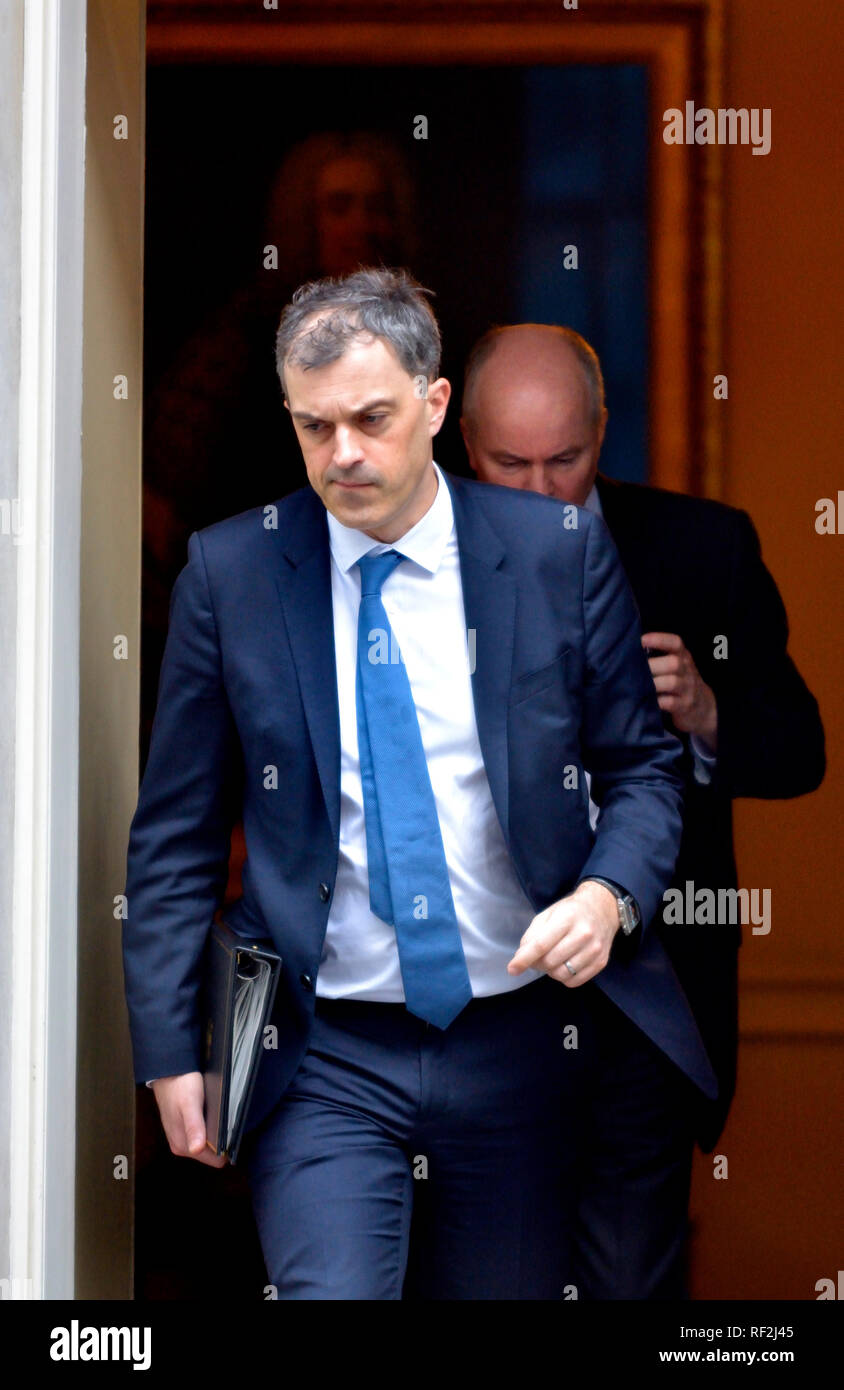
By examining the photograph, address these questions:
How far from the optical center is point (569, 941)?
2.21 meters

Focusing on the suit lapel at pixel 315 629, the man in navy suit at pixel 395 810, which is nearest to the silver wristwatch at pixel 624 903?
the man in navy suit at pixel 395 810

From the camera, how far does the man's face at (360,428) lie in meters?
2.33

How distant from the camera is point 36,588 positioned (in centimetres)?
261

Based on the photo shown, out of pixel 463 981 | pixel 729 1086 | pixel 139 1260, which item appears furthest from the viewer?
pixel 139 1260

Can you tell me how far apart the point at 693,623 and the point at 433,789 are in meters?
1.10

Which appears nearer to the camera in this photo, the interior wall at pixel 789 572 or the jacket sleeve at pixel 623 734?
the jacket sleeve at pixel 623 734

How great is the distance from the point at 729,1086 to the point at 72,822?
4.85 feet

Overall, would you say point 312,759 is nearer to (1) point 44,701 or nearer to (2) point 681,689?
(1) point 44,701

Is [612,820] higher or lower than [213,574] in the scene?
lower

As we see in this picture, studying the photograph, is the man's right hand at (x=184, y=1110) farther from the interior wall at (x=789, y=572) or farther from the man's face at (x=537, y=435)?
the interior wall at (x=789, y=572)

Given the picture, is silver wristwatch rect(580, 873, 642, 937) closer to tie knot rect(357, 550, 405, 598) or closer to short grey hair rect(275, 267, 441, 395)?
tie knot rect(357, 550, 405, 598)

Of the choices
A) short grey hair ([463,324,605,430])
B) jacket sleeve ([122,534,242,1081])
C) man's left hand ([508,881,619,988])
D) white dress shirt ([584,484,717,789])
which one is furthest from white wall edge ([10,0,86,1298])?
white dress shirt ([584,484,717,789])
